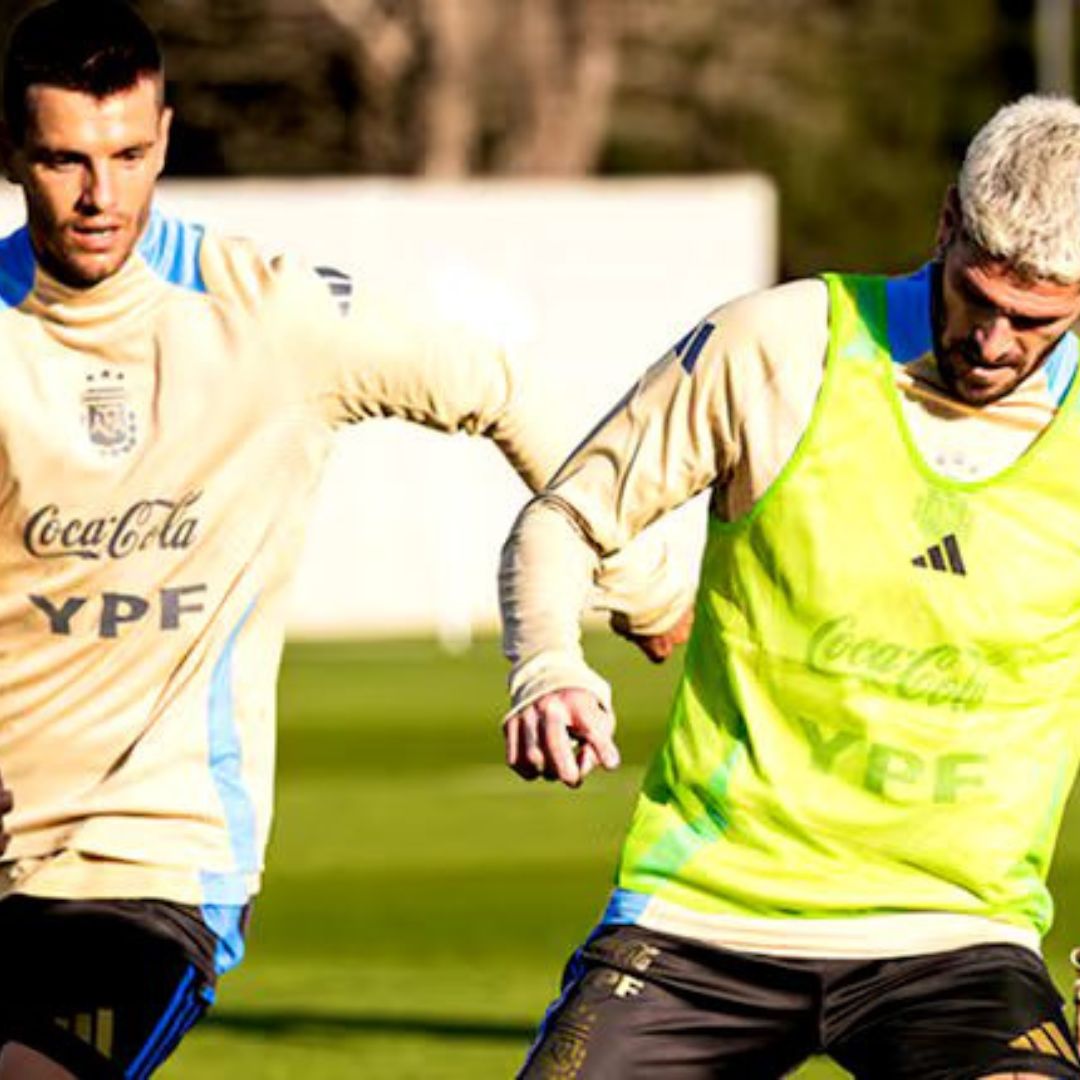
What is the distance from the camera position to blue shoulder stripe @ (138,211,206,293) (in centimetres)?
694

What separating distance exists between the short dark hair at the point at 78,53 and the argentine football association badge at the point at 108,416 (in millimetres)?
406

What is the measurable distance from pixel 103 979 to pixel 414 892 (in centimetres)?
780

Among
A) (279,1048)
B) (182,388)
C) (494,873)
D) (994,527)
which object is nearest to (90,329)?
(182,388)

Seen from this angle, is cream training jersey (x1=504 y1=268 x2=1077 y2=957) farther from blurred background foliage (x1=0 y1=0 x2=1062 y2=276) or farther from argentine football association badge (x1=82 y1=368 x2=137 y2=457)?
blurred background foliage (x1=0 y1=0 x2=1062 y2=276)

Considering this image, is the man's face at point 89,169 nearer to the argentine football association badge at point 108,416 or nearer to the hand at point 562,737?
the argentine football association badge at point 108,416

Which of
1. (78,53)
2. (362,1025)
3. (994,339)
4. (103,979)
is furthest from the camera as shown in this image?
(362,1025)

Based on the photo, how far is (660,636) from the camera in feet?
22.7

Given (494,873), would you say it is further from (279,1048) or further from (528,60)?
(528,60)

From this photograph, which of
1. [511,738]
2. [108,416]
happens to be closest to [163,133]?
[108,416]

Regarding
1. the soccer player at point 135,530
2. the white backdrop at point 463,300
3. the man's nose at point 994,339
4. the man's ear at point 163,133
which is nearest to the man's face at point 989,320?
the man's nose at point 994,339

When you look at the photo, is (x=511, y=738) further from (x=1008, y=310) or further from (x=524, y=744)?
(x=1008, y=310)

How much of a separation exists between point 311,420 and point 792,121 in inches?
1948

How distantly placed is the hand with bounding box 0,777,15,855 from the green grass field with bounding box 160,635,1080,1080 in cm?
391

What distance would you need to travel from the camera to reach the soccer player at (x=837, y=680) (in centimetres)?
633
